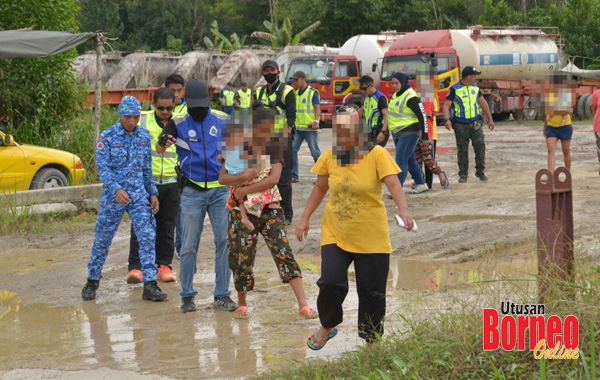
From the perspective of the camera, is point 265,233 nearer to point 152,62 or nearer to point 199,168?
point 199,168

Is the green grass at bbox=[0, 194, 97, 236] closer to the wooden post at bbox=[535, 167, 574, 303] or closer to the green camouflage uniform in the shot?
the green camouflage uniform

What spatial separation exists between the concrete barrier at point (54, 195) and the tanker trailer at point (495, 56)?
657 inches

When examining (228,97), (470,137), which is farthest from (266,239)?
(228,97)

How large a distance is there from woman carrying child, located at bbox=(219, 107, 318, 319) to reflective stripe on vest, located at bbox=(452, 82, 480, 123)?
732 centimetres

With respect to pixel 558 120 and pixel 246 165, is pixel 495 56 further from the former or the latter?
pixel 246 165

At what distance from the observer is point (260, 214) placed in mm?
6766

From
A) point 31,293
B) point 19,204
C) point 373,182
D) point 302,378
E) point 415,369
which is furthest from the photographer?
point 19,204

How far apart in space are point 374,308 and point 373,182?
822mm

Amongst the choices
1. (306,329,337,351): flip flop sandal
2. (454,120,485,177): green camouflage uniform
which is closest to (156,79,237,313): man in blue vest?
(306,329,337,351): flip flop sandal

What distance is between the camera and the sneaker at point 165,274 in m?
8.73

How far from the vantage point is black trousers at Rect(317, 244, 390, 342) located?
18.4ft

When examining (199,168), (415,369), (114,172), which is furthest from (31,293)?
(415,369)

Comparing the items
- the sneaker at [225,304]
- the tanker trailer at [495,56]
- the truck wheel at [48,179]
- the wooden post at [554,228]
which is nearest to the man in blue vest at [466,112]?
the truck wheel at [48,179]

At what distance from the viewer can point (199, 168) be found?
721 centimetres
